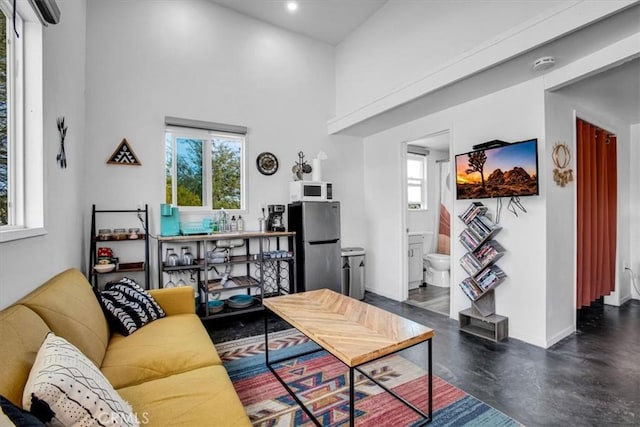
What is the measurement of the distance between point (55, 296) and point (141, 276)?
192 cm

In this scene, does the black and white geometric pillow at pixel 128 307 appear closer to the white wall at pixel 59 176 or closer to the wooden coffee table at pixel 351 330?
the white wall at pixel 59 176

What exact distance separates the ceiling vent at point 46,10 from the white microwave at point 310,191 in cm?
260

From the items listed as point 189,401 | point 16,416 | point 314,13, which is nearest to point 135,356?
point 189,401

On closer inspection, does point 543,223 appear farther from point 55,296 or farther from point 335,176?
point 55,296

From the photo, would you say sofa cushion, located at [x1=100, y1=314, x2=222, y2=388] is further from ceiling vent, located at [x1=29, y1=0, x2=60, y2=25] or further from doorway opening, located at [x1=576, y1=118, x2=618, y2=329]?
doorway opening, located at [x1=576, y1=118, x2=618, y2=329]

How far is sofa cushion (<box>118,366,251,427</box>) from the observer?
118cm

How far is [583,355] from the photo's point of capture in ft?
8.41

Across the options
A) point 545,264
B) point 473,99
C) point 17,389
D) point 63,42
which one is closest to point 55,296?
point 17,389

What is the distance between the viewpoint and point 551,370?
7.62 feet

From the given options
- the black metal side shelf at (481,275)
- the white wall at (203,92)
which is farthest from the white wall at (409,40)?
the black metal side shelf at (481,275)

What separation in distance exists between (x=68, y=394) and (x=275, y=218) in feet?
10.2

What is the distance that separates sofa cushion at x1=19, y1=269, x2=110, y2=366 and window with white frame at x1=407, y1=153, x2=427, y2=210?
16.4ft

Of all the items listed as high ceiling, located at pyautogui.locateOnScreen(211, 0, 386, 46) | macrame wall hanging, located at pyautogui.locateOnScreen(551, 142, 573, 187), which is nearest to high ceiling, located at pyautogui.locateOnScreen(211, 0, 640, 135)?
high ceiling, located at pyautogui.locateOnScreen(211, 0, 386, 46)

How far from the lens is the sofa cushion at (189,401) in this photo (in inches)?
46.3
